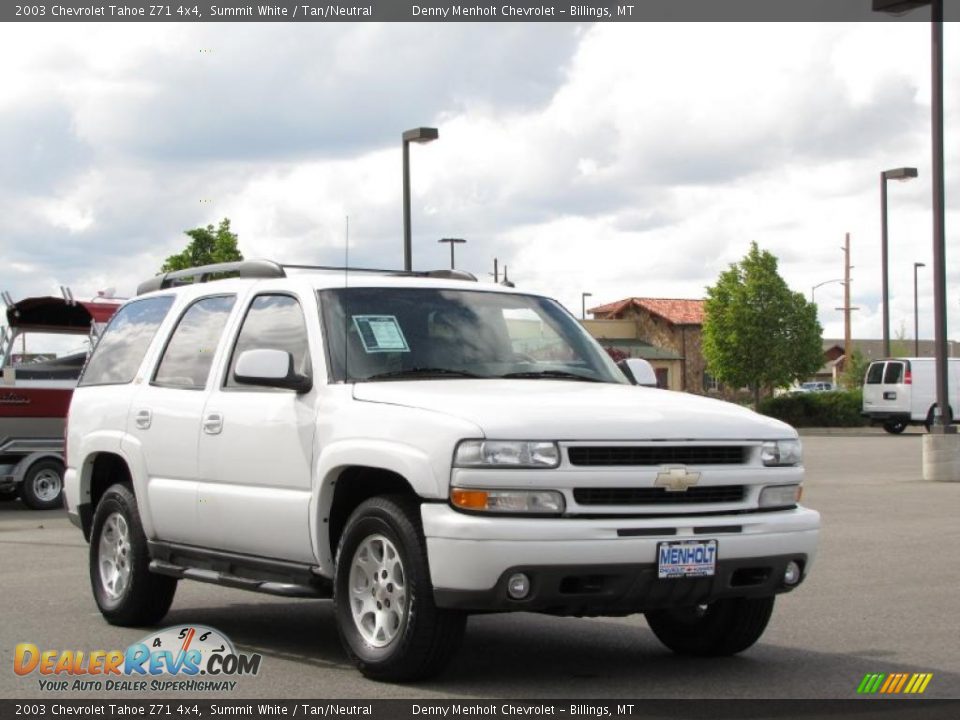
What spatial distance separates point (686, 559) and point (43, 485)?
47.1 feet

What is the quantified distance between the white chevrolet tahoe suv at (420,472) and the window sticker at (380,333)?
0.01 metres

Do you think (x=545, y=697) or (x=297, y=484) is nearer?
(x=545, y=697)

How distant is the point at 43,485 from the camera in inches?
765

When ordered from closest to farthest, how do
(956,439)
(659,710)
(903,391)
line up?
(659,710)
(956,439)
(903,391)

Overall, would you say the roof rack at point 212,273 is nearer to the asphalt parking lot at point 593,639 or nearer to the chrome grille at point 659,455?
the asphalt parking lot at point 593,639

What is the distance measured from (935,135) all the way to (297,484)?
57.6 ft

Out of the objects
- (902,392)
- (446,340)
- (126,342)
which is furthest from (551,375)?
(902,392)

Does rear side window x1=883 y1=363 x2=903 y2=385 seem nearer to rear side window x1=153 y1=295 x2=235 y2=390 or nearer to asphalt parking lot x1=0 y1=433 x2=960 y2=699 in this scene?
asphalt parking lot x1=0 y1=433 x2=960 y2=699

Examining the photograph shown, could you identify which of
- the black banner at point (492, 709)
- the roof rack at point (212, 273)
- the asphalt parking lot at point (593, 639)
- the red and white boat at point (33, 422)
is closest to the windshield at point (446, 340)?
the roof rack at point (212, 273)

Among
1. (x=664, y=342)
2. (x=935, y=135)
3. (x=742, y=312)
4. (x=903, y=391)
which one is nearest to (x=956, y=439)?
(x=935, y=135)

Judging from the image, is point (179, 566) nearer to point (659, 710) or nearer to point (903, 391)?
point (659, 710)

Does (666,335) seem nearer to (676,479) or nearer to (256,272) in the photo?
(256,272)

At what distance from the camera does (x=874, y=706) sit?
21.6 ft

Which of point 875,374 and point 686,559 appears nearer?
point 686,559
